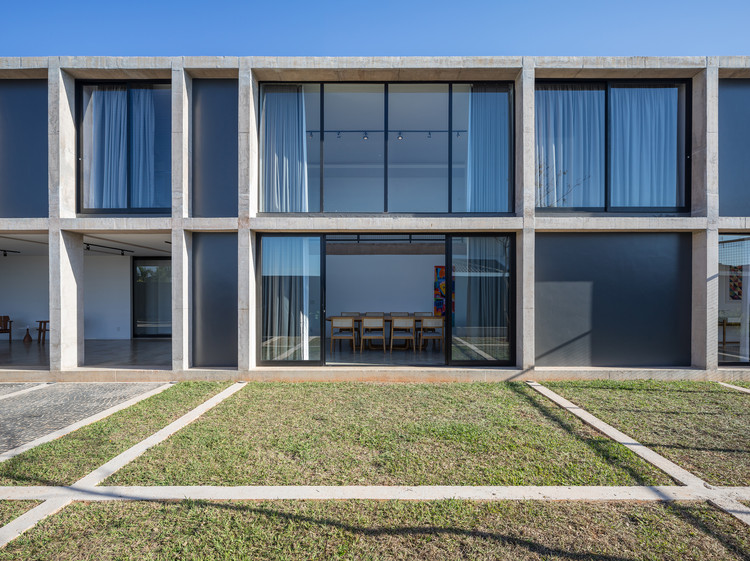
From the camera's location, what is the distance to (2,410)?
565 cm

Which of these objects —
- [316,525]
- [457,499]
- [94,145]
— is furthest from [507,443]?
[94,145]

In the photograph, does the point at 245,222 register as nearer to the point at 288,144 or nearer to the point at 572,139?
the point at 288,144

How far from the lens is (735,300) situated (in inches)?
304

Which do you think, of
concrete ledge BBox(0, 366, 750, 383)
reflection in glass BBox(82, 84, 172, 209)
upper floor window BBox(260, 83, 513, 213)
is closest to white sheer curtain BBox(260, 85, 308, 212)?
upper floor window BBox(260, 83, 513, 213)

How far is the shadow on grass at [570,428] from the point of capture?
3735mm

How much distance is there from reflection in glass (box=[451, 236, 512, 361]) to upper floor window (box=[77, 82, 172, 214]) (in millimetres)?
5797

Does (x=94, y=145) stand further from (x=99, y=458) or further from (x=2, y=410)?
(x=99, y=458)

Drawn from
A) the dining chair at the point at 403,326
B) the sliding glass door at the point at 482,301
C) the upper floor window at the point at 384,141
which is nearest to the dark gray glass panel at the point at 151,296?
the upper floor window at the point at 384,141

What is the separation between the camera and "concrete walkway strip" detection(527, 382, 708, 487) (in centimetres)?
355

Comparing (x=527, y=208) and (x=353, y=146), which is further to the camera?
(x=353, y=146)

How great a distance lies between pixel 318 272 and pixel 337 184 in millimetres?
6440

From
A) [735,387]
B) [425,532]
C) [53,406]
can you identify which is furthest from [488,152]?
[53,406]

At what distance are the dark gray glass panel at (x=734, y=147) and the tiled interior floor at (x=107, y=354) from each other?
421 inches

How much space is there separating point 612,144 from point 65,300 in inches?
413
